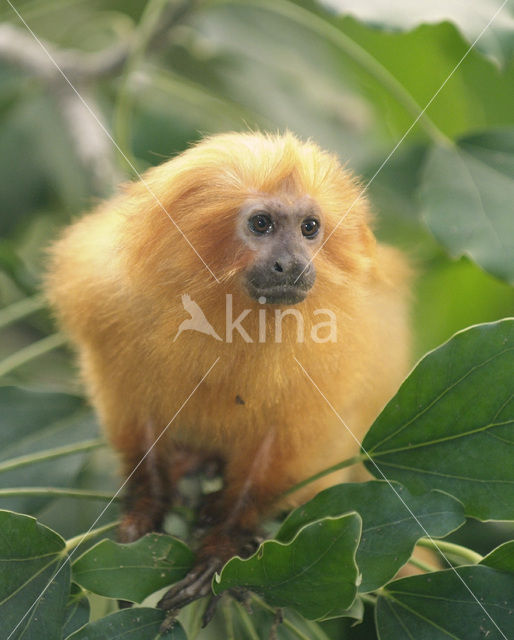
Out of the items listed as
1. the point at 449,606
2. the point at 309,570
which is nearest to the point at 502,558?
the point at 449,606

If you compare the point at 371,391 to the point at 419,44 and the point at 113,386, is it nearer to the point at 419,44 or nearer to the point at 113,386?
the point at 113,386

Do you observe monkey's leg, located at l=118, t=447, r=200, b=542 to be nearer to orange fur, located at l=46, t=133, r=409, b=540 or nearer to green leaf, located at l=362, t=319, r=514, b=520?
orange fur, located at l=46, t=133, r=409, b=540

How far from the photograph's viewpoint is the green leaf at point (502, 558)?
167 cm

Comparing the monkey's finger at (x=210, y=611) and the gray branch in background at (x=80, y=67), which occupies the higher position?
the gray branch in background at (x=80, y=67)

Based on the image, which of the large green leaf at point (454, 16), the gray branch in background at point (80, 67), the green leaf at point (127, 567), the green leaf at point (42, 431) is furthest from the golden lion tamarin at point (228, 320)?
the gray branch in background at point (80, 67)

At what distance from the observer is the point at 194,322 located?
1.87 metres

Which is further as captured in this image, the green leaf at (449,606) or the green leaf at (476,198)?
the green leaf at (476,198)

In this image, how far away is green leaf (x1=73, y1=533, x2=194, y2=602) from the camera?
1.64 metres

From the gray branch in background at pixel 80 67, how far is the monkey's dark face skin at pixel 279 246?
132cm

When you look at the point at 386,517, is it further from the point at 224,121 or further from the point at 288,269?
the point at 224,121

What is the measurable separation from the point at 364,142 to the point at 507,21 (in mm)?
1339

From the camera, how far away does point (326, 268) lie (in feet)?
6.04

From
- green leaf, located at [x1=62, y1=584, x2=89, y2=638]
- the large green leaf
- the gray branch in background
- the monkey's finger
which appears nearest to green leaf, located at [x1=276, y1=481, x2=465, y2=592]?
the monkey's finger

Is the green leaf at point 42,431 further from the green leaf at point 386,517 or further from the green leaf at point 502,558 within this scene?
the green leaf at point 502,558
